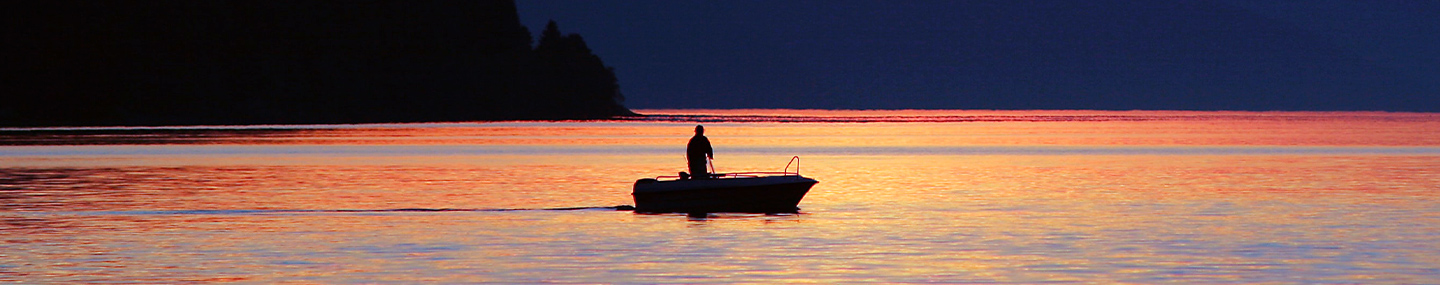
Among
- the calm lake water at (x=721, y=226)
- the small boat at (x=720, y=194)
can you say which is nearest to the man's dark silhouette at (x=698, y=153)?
the small boat at (x=720, y=194)

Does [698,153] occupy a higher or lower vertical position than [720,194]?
higher

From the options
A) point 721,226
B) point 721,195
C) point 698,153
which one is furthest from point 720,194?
point 721,226

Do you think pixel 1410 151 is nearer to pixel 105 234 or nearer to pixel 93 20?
pixel 105 234

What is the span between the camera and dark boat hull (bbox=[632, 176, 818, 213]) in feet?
127

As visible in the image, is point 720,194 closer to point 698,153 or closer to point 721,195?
point 721,195

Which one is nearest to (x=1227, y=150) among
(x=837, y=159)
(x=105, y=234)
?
(x=837, y=159)

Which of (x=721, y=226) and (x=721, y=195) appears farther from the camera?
(x=721, y=195)

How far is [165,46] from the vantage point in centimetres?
19938

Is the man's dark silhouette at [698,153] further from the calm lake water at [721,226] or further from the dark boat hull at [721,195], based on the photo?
the calm lake water at [721,226]

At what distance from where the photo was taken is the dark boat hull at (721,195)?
38750mm

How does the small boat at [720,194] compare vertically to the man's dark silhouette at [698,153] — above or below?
below

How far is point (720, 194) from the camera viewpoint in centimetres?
3878

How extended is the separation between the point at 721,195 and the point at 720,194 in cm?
3

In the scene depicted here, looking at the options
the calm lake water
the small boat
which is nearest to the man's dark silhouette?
the small boat
